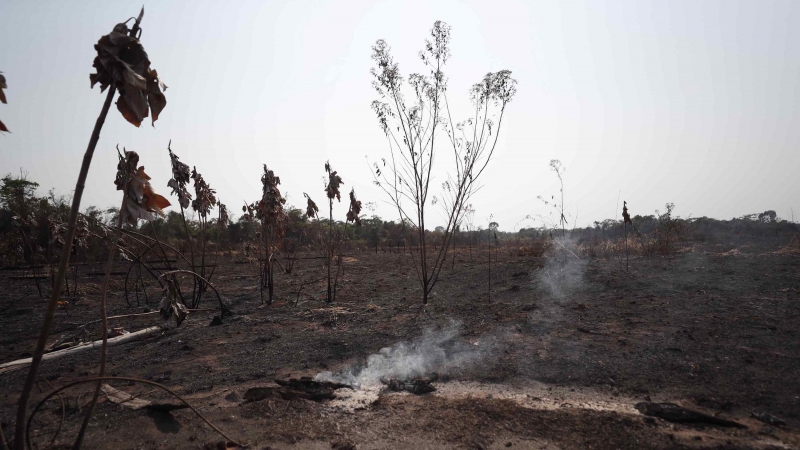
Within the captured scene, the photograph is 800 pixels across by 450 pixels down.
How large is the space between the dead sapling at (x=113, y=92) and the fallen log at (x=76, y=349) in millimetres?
3274

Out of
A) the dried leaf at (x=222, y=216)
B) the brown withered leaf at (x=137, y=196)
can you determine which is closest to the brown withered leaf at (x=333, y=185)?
the dried leaf at (x=222, y=216)

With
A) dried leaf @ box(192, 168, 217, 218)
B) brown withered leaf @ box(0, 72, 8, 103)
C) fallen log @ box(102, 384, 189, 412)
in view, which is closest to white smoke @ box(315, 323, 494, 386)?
fallen log @ box(102, 384, 189, 412)

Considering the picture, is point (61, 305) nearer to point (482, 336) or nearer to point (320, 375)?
Answer: point (320, 375)

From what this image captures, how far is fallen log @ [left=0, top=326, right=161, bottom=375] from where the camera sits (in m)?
4.74

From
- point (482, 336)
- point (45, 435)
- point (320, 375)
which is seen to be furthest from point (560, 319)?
point (45, 435)

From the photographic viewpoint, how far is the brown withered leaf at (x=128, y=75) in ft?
7.18

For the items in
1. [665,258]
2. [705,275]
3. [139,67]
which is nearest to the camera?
[139,67]

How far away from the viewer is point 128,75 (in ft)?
7.13

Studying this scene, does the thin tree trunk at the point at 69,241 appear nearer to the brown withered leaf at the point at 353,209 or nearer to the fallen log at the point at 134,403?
the fallen log at the point at 134,403

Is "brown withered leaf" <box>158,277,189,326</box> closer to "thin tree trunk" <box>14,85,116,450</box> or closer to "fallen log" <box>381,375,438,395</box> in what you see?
"thin tree trunk" <box>14,85,116,450</box>

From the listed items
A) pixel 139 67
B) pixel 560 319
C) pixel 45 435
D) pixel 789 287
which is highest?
pixel 139 67

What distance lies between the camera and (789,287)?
6.36 meters

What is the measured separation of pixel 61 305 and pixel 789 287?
485 inches

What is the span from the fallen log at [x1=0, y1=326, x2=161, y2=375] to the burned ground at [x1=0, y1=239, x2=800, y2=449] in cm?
11
